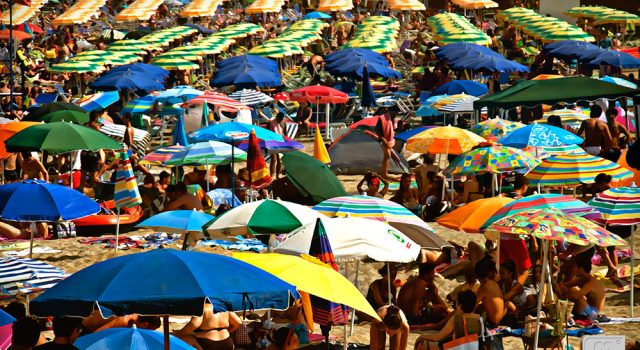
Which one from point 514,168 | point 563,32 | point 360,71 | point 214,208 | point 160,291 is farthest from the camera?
point 563,32

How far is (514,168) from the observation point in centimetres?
1497

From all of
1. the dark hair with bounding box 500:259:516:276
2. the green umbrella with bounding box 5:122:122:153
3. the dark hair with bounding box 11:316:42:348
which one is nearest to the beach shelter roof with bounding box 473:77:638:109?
the dark hair with bounding box 500:259:516:276

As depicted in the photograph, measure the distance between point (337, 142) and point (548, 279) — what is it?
8.27m

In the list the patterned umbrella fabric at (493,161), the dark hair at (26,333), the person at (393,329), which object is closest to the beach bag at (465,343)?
the person at (393,329)

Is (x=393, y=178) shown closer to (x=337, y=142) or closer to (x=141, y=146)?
(x=337, y=142)

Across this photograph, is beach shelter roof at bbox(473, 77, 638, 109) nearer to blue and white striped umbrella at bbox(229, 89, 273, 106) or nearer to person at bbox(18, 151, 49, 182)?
person at bbox(18, 151, 49, 182)

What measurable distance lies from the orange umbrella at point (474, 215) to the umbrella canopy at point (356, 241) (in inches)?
47.6

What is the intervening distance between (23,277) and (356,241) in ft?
8.36

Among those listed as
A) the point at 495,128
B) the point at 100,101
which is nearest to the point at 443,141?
the point at 495,128

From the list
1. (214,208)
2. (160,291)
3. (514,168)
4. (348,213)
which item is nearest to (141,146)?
(214,208)

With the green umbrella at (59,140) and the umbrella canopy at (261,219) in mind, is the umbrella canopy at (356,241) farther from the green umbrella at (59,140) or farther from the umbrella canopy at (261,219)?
the green umbrella at (59,140)

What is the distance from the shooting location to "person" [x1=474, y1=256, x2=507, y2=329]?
11.5m

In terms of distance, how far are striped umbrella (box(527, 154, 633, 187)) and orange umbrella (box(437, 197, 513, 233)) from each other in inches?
65.6

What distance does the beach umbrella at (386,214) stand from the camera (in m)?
12.3
